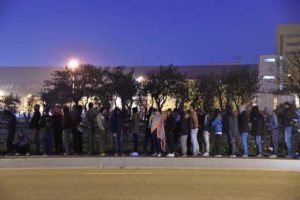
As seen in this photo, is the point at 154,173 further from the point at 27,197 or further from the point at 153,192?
the point at 27,197

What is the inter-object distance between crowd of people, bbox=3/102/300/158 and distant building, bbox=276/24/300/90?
1130 inches

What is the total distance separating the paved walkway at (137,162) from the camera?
14727mm

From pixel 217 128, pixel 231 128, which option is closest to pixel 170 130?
pixel 217 128

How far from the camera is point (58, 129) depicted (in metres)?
16.9

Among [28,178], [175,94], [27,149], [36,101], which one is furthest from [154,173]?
[36,101]

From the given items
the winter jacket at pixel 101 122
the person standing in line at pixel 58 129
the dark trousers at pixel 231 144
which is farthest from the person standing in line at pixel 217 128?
the person standing in line at pixel 58 129

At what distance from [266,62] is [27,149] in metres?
58.4

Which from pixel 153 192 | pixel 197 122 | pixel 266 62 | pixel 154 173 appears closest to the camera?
pixel 153 192

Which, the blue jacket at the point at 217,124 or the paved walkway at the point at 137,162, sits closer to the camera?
the paved walkway at the point at 137,162

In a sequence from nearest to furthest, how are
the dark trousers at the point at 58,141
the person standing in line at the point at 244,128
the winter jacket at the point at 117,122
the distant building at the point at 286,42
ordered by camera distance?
1. the person standing in line at the point at 244,128
2. the winter jacket at the point at 117,122
3. the dark trousers at the point at 58,141
4. the distant building at the point at 286,42

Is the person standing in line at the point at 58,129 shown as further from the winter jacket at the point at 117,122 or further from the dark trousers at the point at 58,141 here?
the winter jacket at the point at 117,122

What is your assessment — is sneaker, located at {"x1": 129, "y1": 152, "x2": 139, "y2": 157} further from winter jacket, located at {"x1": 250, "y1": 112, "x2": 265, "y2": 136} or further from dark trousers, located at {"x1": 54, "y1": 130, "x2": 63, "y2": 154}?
winter jacket, located at {"x1": 250, "y1": 112, "x2": 265, "y2": 136}

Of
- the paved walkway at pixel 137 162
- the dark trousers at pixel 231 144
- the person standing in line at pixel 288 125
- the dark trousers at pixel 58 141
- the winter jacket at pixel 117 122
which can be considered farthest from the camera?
the dark trousers at pixel 58 141

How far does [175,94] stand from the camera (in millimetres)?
41594
